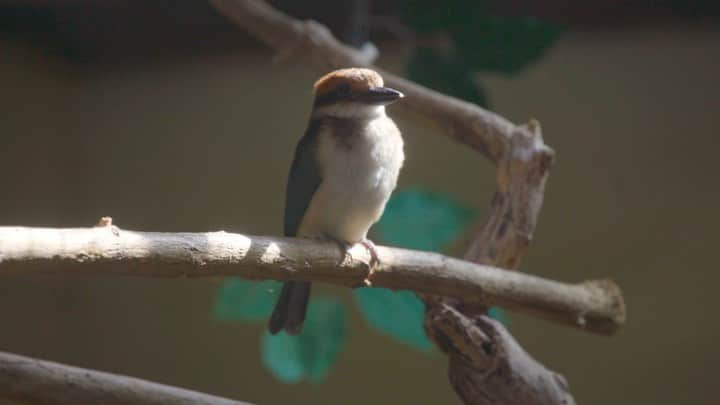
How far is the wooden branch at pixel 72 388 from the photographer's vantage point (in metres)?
1.33

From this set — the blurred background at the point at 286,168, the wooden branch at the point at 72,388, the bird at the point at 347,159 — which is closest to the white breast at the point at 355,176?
the bird at the point at 347,159

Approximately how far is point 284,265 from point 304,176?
342 mm

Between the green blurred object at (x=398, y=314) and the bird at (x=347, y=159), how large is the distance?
1.68 ft

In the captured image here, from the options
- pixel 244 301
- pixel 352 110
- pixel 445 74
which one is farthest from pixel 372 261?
pixel 445 74

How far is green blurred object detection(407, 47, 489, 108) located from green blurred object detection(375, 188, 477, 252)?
382mm

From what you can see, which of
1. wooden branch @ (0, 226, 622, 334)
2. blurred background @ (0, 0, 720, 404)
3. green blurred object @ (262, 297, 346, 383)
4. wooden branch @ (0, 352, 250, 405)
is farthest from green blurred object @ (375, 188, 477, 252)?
wooden branch @ (0, 352, 250, 405)

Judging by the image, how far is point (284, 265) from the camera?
58.6 inches

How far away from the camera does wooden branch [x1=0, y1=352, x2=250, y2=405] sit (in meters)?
1.33

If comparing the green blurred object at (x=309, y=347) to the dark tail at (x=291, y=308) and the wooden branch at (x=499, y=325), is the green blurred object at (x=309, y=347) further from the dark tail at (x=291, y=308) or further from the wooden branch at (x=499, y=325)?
the wooden branch at (x=499, y=325)

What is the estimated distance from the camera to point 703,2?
120 inches

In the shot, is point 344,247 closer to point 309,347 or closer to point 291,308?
point 291,308

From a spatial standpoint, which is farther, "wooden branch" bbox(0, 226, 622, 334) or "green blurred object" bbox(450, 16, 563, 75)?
"green blurred object" bbox(450, 16, 563, 75)

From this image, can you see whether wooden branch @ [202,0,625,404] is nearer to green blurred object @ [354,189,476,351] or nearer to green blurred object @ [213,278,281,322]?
green blurred object @ [354,189,476,351]

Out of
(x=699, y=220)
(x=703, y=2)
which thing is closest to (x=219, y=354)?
(x=699, y=220)
